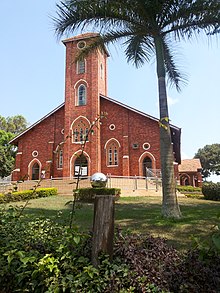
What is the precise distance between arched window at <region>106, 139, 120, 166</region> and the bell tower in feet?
3.51

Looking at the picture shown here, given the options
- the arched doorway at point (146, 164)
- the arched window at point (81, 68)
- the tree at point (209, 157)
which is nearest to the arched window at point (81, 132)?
the arched window at point (81, 68)

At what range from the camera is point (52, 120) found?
29797mm

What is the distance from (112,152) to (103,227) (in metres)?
23.8

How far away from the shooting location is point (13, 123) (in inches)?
1902

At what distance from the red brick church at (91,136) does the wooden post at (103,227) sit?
836 inches

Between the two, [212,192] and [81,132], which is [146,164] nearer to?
[212,192]

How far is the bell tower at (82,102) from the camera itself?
26344mm

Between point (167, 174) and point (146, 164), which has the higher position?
point (146, 164)

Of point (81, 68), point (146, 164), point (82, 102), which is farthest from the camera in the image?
point (81, 68)

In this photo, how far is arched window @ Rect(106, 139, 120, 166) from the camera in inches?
1051

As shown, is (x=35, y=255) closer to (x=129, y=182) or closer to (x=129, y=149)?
(x=129, y=182)

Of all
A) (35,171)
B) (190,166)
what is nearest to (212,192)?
(35,171)

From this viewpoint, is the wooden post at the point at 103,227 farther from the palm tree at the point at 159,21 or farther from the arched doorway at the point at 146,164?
the arched doorway at the point at 146,164

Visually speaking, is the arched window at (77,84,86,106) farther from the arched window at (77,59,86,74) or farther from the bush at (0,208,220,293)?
the bush at (0,208,220,293)
